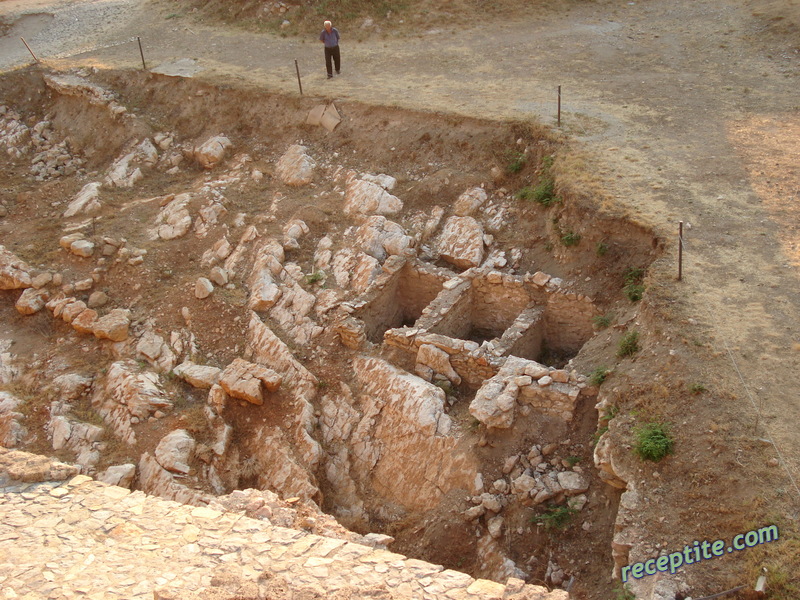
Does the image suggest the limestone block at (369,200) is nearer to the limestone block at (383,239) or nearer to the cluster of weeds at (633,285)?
the limestone block at (383,239)

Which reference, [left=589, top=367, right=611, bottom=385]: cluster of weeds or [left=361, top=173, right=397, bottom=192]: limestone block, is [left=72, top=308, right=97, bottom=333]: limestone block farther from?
[left=589, top=367, right=611, bottom=385]: cluster of weeds

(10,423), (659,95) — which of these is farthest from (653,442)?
(10,423)

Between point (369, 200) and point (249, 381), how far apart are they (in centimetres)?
483

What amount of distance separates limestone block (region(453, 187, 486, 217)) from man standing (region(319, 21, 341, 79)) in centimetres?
615

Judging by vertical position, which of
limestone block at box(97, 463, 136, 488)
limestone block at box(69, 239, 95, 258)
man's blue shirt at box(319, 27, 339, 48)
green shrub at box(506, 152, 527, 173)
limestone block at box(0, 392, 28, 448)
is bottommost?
limestone block at box(97, 463, 136, 488)

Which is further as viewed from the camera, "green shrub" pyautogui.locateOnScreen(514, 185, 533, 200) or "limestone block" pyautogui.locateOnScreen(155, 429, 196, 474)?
"green shrub" pyautogui.locateOnScreen(514, 185, 533, 200)

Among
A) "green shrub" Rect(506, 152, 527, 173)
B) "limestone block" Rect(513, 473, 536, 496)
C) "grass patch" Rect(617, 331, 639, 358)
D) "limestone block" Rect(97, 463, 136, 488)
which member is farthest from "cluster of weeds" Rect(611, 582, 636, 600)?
"green shrub" Rect(506, 152, 527, 173)

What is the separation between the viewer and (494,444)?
9.22 meters

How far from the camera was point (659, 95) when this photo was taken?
1430 centimetres

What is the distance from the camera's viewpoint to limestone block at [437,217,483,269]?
12305 mm

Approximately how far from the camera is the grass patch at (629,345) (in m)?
8.93

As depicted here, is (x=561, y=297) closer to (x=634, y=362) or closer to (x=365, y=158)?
(x=634, y=362)

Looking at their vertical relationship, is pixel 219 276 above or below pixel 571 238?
below

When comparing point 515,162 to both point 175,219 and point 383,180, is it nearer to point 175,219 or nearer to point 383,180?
point 383,180
